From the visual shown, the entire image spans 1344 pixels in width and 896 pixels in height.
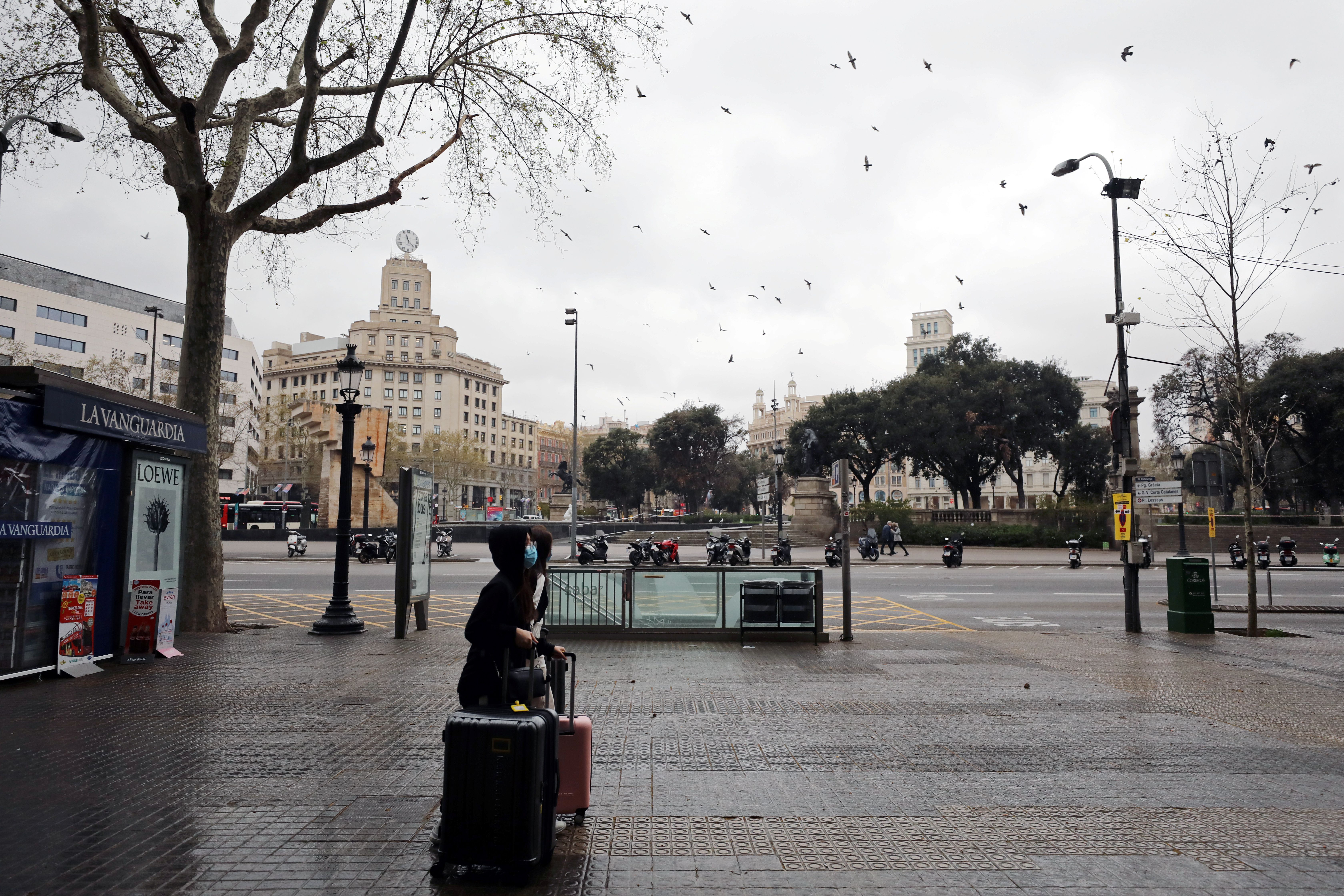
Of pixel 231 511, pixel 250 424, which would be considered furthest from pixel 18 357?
pixel 250 424

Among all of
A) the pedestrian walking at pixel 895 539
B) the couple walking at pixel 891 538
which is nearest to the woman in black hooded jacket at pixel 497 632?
the pedestrian walking at pixel 895 539

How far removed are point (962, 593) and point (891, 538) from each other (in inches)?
648

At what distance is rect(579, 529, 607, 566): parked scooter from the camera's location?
27531mm

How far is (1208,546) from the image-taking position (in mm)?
44156

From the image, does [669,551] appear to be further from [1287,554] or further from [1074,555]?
[1287,554]

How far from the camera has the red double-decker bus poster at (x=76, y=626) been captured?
26.6ft

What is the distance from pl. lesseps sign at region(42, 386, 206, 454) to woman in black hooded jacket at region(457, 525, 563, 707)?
6420mm

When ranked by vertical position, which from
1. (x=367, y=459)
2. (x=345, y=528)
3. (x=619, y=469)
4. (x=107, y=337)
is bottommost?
(x=345, y=528)

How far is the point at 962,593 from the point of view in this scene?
62.1 feet

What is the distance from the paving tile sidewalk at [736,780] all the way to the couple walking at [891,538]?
85.0ft

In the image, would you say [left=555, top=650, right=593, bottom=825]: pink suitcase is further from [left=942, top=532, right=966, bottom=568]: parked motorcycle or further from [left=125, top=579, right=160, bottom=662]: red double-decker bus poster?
[left=942, top=532, right=966, bottom=568]: parked motorcycle

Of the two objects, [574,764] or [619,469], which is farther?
[619,469]

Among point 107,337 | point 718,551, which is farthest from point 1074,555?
point 107,337

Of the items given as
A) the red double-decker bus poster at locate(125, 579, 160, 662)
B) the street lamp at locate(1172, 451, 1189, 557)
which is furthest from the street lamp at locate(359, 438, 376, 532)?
the street lamp at locate(1172, 451, 1189, 557)
